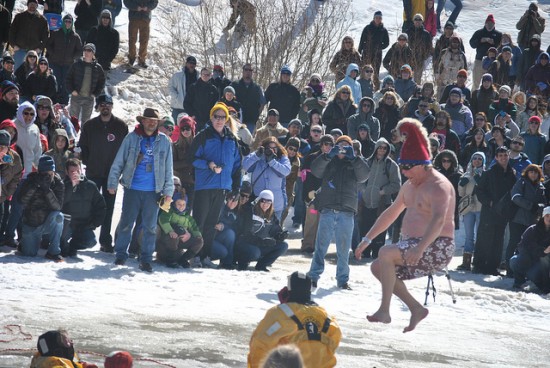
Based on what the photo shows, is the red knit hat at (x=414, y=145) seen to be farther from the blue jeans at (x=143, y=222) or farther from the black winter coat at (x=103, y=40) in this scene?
the black winter coat at (x=103, y=40)

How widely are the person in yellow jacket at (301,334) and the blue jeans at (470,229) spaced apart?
8.98 meters

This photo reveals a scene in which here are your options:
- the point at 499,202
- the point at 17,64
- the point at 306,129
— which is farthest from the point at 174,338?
the point at 17,64

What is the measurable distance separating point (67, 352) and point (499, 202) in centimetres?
963

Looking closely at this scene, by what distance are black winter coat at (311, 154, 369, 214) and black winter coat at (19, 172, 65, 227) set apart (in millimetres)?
3559

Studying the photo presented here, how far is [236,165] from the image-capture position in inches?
634

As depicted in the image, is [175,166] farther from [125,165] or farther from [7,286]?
[7,286]

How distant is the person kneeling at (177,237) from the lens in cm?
1534

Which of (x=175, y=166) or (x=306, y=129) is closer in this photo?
(x=175, y=166)

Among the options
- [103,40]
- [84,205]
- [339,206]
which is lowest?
[84,205]

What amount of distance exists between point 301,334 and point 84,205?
706 cm

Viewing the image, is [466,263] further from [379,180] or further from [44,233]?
[44,233]

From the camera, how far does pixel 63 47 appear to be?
831 inches

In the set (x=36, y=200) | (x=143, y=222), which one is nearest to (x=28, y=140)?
(x=36, y=200)

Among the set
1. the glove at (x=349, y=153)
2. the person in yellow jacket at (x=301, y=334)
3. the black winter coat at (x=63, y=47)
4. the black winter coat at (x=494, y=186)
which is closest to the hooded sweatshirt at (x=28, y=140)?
the glove at (x=349, y=153)
